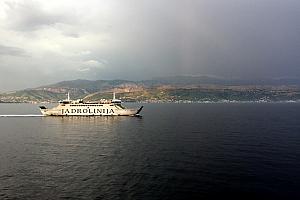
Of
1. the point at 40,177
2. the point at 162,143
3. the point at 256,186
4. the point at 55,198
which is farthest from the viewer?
the point at 162,143

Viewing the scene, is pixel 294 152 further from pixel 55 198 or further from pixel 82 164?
pixel 55 198

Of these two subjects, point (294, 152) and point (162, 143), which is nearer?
point (294, 152)

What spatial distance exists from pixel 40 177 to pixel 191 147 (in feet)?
149

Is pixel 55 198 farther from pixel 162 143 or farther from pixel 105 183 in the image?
pixel 162 143

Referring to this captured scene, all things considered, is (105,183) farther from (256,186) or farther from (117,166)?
(256,186)

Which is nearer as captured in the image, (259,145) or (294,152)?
(294,152)

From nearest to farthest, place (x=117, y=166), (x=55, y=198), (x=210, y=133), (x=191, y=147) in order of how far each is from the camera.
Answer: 1. (x=55, y=198)
2. (x=117, y=166)
3. (x=191, y=147)
4. (x=210, y=133)

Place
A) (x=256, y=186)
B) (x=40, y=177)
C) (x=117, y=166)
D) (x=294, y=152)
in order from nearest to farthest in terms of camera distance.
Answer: (x=256, y=186) → (x=40, y=177) → (x=117, y=166) → (x=294, y=152)

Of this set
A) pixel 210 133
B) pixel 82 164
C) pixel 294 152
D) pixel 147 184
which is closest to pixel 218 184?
pixel 147 184

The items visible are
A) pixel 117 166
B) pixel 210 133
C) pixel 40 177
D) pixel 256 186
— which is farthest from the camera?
pixel 210 133

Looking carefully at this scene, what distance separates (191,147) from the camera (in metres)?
92.3

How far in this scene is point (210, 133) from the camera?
4852 inches

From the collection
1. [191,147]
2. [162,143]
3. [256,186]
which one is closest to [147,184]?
[256,186]

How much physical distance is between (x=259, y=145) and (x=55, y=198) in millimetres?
66142
